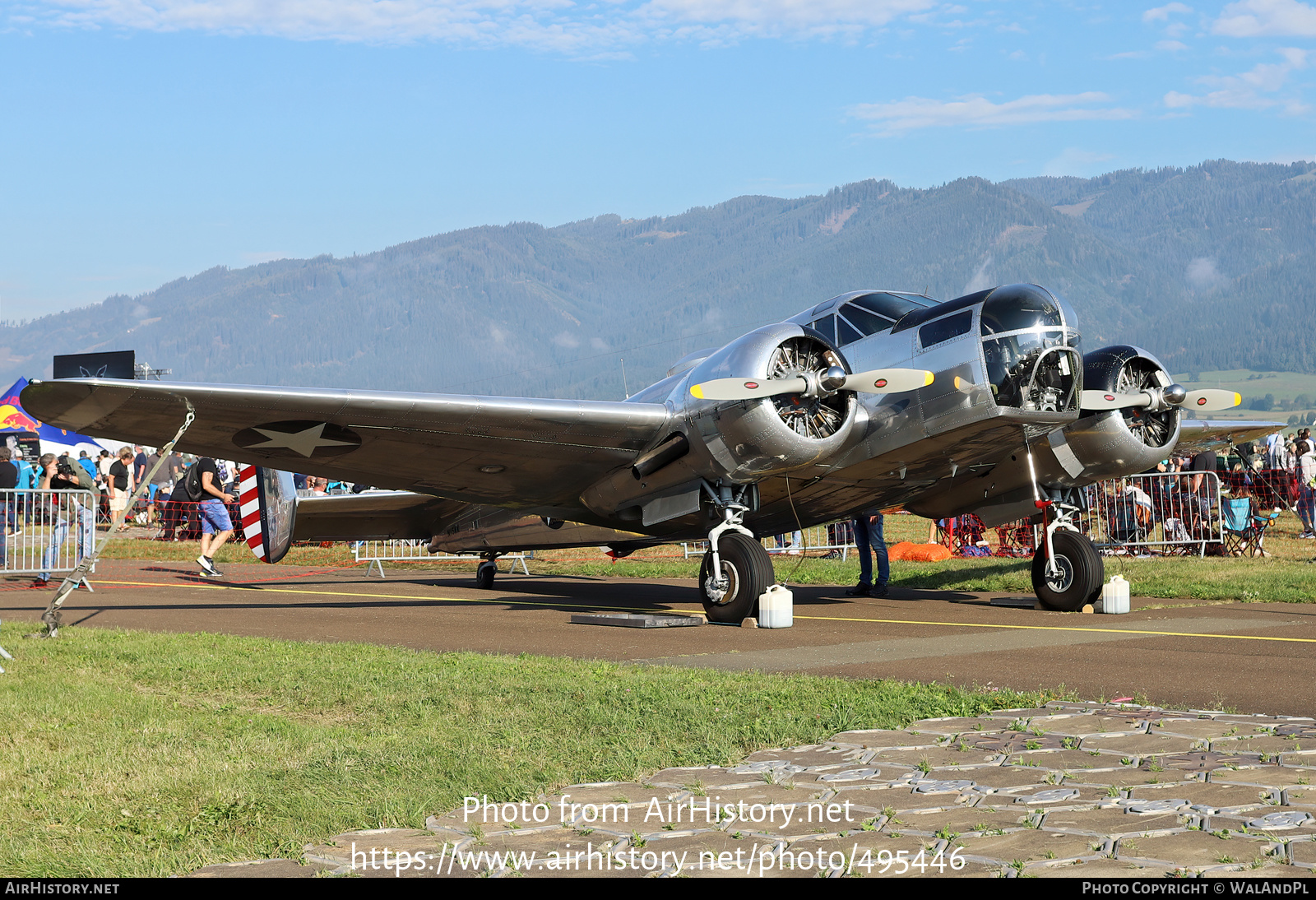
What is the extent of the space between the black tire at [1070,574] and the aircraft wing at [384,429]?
504 cm

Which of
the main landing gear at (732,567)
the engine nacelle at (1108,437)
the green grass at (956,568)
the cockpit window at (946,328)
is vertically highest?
the cockpit window at (946,328)

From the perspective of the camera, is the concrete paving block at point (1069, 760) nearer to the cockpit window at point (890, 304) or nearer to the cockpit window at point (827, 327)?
the cockpit window at point (890, 304)

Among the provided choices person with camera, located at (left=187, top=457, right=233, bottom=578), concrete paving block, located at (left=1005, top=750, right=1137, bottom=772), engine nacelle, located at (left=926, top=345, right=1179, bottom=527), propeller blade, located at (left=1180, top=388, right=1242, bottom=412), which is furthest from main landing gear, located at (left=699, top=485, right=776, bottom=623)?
person with camera, located at (left=187, top=457, right=233, bottom=578)

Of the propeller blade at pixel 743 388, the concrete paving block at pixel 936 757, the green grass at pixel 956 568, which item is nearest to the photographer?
the concrete paving block at pixel 936 757

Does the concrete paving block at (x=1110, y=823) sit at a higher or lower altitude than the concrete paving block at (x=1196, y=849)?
lower

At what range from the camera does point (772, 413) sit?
11.8 m

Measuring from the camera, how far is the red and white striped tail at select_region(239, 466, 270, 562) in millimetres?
17844

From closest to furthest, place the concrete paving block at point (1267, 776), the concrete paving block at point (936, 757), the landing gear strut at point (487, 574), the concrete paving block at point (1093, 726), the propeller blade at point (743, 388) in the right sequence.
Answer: the concrete paving block at point (1267, 776)
the concrete paving block at point (936, 757)
the concrete paving block at point (1093, 726)
the propeller blade at point (743, 388)
the landing gear strut at point (487, 574)

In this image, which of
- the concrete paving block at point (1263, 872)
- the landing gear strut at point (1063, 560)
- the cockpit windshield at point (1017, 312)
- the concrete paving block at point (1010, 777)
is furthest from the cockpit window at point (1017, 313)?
the concrete paving block at point (1263, 872)

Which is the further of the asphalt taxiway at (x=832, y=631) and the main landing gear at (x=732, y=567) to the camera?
the main landing gear at (x=732, y=567)

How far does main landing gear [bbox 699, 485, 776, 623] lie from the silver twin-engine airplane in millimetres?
21

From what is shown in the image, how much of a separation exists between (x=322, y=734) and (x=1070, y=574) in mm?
10062

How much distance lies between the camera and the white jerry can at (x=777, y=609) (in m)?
11.9
